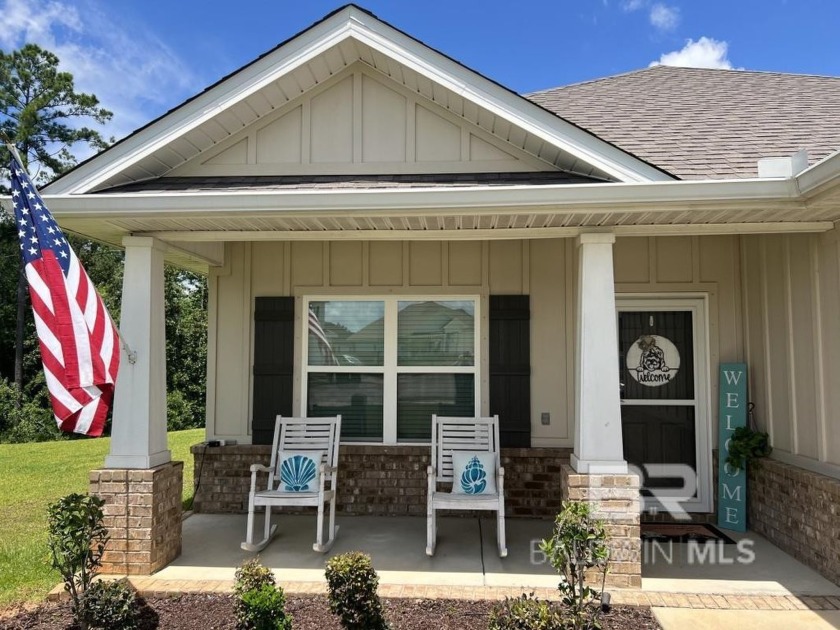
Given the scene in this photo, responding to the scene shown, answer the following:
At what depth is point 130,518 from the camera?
4.21m

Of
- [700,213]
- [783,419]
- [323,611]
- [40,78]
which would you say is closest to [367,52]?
[700,213]

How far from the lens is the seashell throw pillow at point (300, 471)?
499 centimetres

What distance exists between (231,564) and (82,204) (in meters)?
2.75

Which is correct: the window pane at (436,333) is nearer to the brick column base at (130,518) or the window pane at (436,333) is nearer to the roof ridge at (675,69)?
the brick column base at (130,518)

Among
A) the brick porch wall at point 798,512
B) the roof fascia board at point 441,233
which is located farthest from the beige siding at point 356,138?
the brick porch wall at point 798,512

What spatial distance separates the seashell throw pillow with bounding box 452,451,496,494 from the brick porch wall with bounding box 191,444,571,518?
28.4 inches

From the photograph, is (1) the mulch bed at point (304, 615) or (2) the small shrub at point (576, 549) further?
(1) the mulch bed at point (304, 615)

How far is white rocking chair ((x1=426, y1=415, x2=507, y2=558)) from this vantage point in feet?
14.9

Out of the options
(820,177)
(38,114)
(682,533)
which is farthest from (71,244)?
(820,177)

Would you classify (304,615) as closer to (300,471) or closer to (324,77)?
(300,471)

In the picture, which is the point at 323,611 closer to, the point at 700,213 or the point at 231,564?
the point at 231,564

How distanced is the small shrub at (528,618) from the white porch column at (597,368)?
120 centimetres

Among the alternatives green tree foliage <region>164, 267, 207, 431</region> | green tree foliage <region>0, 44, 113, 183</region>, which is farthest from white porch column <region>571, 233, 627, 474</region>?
green tree foliage <region>0, 44, 113, 183</region>

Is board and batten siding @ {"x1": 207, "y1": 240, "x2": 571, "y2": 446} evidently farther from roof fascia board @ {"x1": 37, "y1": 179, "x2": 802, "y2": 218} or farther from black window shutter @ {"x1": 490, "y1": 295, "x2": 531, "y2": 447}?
roof fascia board @ {"x1": 37, "y1": 179, "x2": 802, "y2": 218}
